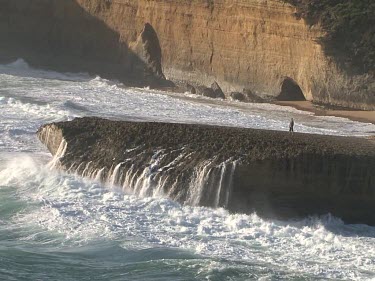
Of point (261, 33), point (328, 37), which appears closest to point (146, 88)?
point (261, 33)

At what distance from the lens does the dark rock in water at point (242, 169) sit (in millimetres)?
16812

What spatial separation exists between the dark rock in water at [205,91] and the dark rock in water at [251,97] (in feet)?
4.15

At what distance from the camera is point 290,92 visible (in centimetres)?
3356

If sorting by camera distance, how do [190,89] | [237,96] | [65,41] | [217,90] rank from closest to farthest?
[237,96], [217,90], [190,89], [65,41]

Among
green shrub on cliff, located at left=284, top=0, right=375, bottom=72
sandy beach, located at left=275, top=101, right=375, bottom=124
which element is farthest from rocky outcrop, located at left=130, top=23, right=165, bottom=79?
green shrub on cliff, located at left=284, top=0, right=375, bottom=72

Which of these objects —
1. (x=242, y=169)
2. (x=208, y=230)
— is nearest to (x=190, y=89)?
(x=242, y=169)

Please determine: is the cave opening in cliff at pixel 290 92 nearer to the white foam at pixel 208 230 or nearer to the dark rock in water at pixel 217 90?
the dark rock in water at pixel 217 90

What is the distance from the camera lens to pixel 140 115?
28.1 m

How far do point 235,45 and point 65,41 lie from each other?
974 cm

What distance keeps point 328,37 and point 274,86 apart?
2702 mm

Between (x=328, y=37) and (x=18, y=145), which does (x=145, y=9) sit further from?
(x=18, y=145)

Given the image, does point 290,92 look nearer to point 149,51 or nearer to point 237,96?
point 237,96

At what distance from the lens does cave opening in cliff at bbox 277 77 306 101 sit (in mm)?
33438

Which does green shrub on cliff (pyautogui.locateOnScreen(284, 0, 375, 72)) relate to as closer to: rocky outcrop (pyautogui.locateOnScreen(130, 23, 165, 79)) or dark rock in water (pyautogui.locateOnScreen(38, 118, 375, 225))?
rocky outcrop (pyautogui.locateOnScreen(130, 23, 165, 79))
